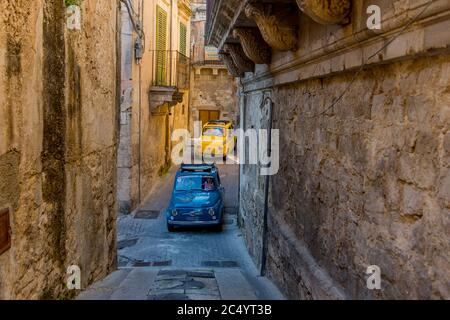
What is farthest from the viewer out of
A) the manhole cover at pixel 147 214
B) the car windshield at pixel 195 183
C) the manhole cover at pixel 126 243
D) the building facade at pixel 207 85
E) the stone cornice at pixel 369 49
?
the building facade at pixel 207 85

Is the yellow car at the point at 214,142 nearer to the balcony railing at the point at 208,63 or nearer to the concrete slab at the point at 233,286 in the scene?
the balcony railing at the point at 208,63

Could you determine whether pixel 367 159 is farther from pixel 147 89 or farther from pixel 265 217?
pixel 147 89

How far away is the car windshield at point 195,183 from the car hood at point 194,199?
28 centimetres

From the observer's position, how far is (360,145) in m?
3.53

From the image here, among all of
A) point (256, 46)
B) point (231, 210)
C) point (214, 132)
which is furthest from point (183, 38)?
point (256, 46)

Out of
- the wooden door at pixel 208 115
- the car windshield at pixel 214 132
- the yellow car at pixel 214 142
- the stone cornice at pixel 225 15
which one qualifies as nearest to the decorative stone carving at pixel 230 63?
the stone cornice at pixel 225 15

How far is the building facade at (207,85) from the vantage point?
29.8 m

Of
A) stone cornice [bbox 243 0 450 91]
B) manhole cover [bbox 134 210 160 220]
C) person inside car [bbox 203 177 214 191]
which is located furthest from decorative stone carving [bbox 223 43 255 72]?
manhole cover [bbox 134 210 160 220]

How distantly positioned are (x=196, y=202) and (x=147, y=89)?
5236 mm

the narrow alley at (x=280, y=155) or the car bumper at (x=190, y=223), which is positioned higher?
the narrow alley at (x=280, y=155)

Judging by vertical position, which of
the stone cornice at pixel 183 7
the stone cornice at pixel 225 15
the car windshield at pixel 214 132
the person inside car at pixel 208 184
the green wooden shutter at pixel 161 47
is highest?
the stone cornice at pixel 183 7

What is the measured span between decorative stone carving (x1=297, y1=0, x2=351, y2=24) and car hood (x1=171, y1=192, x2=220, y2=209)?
819 centimetres
